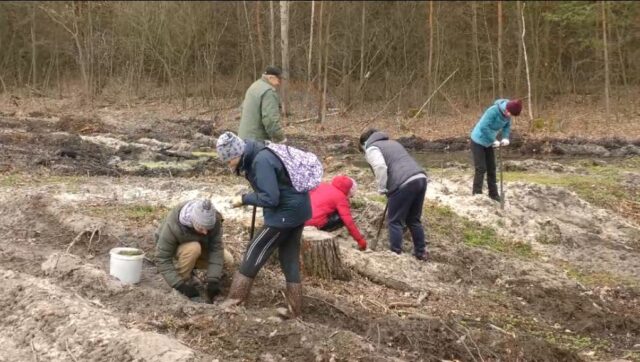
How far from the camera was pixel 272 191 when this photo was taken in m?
5.12

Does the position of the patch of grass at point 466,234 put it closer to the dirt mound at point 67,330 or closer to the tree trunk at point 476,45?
the dirt mound at point 67,330

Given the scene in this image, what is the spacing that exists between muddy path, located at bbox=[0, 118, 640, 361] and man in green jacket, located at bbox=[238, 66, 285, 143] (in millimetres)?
1095

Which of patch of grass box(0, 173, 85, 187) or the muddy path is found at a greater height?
patch of grass box(0, 173, 85, 187)

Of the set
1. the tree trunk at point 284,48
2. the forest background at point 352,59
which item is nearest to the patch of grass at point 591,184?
the forest background at point 352,59

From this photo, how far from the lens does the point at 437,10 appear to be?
1055 inches

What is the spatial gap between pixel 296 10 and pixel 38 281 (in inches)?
958

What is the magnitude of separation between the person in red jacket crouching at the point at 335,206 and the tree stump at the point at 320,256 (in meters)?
0.91

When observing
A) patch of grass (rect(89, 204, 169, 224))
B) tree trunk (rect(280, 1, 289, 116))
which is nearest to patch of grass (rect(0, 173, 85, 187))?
patch of grass (rect(89, 204, 169, 224))

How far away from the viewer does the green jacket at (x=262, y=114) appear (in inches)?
301

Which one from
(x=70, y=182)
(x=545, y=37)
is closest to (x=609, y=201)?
(x=70, y=182)

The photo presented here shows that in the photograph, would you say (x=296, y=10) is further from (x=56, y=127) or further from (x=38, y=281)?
(x=38, y=281)

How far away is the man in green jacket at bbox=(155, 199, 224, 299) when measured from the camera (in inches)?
221

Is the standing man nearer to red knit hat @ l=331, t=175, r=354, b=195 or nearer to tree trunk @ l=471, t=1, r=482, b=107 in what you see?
red knit hat @ l=331, t=175, r=354, b=195

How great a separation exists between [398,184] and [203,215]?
263 cm
